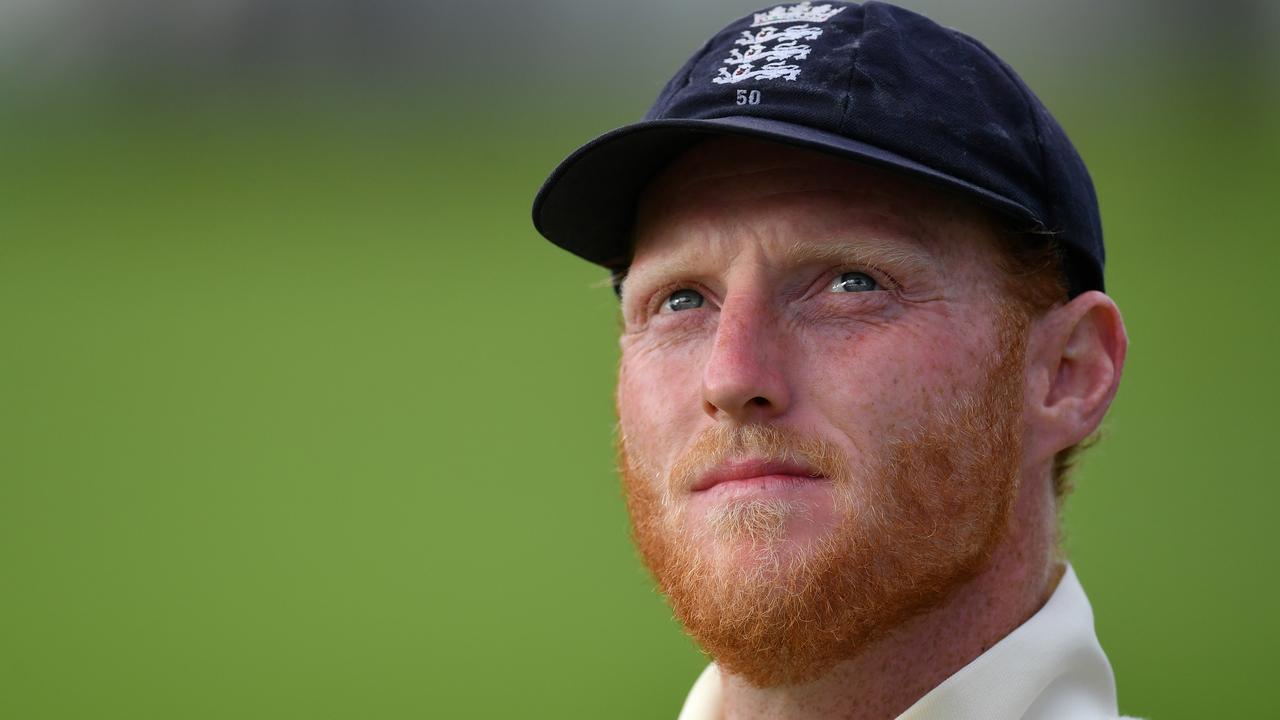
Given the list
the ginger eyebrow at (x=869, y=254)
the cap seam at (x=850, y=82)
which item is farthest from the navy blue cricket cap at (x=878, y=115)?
the ginger eyebrow at (x=869, y=254)

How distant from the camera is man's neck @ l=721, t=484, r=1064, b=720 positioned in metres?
1.61

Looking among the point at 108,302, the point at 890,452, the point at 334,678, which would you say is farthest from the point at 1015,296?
the point at 108,302

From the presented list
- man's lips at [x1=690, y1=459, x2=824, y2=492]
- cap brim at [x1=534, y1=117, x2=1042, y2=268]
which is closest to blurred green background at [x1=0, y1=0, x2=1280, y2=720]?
cap brim at [x1=534, y1=117, x2=1042, y2=268]

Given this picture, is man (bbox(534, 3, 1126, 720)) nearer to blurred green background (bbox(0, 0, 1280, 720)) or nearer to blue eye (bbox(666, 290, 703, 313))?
blue eye (bbox(666, 290, 703, 313))

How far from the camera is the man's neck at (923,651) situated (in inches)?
63.5

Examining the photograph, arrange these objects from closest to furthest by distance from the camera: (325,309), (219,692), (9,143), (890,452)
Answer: (890,452), (219,692), (325,309), (9,143)

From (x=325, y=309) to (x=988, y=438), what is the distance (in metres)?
6.30

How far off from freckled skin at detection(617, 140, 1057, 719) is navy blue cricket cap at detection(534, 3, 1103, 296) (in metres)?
0.07

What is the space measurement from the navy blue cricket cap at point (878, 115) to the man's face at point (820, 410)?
8cm

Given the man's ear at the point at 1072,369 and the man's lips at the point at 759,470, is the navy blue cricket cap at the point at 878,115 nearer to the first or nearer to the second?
the man's ear at the point at 1072,369

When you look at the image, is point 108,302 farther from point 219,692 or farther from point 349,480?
point 219,692

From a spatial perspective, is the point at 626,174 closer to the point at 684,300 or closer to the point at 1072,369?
the point at 684,300

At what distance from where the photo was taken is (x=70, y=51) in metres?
8.67

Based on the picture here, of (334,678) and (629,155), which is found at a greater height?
(629,155)
